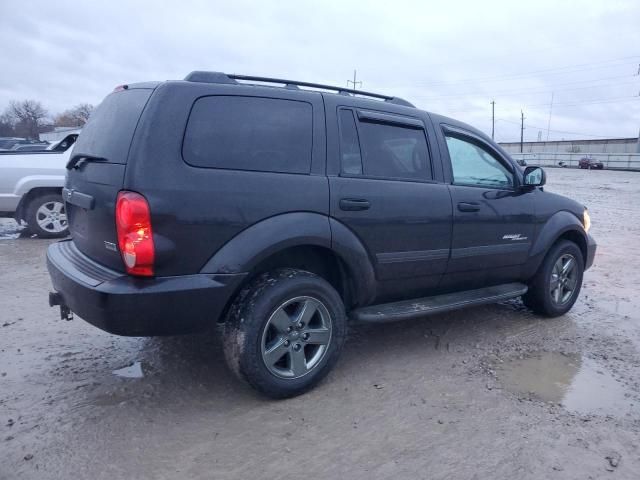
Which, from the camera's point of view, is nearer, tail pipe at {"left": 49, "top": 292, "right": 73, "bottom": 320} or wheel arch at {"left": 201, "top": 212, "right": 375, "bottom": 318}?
wheel arch at {"left": 201, "top": 212, "right": 375, "bottom": 318}

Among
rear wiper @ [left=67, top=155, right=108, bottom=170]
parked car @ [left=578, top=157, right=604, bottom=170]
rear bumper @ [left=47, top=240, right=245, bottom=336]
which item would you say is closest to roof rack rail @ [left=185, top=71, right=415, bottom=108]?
rear wiper @ [left=67, top=155, right=108, bottom=170]

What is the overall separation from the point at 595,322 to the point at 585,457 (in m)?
2.54

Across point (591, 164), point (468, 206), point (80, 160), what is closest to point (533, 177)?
point (468, 206)

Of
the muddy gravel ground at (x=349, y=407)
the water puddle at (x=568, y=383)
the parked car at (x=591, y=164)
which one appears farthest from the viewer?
the parked car at (x=591, y=164)

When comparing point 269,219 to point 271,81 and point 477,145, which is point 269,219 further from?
point 477,145

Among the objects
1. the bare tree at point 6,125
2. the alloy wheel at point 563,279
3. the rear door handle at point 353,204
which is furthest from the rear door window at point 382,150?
the bare tree at point 6,125

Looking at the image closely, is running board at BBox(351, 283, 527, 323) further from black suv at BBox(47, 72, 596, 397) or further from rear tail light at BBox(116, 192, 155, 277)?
rear tail light at BBox(116, 192, 155, 277)

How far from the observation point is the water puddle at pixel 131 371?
3.55 m

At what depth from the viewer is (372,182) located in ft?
11.7

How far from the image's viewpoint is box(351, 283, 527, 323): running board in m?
3.64

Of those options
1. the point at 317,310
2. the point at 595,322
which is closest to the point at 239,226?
the point at 317,310

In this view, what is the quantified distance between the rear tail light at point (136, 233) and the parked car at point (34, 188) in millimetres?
5779

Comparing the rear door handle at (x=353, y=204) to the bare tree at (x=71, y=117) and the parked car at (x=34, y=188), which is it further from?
the bare tree at (x=71, y=117)

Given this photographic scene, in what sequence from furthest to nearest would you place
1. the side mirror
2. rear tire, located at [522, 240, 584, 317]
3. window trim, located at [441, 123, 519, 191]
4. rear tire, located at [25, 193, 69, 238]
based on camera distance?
rear tire, located at [25, 193, 69, 238] → rear tire, located at [522, 240, 584, 317] → the side mirror → window trim, located at [441, 123, 519, 191]
